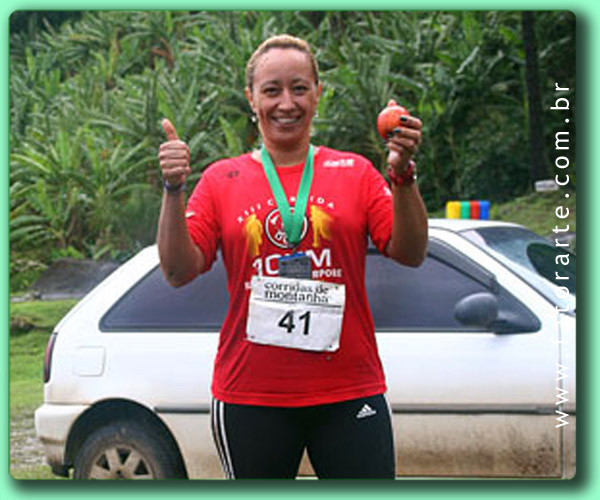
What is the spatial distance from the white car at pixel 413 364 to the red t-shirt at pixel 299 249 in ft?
4.78

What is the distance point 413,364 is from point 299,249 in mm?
1624

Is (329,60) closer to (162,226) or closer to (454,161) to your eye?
(454,161)

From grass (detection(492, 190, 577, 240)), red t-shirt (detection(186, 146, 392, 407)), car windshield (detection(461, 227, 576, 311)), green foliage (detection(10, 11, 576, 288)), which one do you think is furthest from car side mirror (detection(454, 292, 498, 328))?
red t-shirt (detection(186, 146, 392, 407))

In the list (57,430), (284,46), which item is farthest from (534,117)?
(57,430)

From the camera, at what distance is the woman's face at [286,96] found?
9.23 ft

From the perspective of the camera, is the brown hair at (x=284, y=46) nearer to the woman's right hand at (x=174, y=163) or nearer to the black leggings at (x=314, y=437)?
the woman's right hand at (x=174, y=163)

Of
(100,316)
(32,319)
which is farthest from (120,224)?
(100,316)

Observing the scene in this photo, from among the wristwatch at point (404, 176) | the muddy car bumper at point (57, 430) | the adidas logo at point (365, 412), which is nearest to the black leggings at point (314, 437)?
the adidas logo at point (365, 412)

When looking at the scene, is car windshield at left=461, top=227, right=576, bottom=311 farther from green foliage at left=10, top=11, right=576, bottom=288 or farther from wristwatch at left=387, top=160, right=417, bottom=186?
wristwatch at left=387, top=160, right=417, bottom=186

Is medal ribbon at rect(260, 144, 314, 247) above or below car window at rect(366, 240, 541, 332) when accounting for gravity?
above

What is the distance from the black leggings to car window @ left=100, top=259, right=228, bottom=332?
69.1 inches

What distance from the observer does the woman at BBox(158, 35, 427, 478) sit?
2715mm

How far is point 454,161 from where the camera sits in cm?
536

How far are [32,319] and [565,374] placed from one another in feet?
9.43
